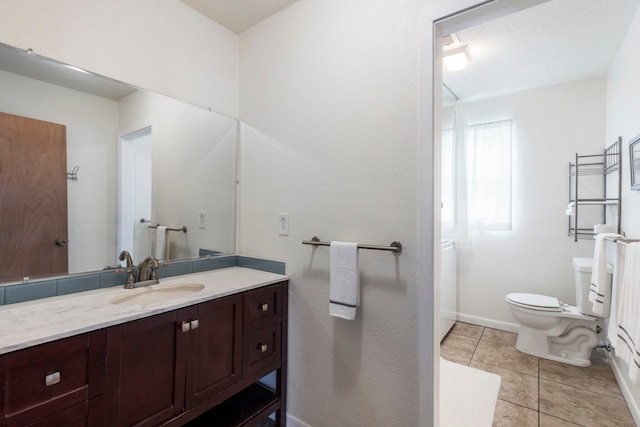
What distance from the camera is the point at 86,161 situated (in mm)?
1400

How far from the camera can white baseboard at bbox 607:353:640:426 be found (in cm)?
171

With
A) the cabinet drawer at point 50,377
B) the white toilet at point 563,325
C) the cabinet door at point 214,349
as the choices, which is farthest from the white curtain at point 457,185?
the cabinet drawer at point 50,377

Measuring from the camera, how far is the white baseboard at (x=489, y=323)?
2.99 meters

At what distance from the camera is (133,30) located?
1492mm

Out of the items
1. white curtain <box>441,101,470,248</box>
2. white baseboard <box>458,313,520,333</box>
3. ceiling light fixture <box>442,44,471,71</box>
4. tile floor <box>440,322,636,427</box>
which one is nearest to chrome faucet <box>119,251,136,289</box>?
tile floor <box>440,322,636,427</box>

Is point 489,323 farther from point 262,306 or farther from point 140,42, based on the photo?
point 140,42

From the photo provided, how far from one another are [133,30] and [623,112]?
10.2ft

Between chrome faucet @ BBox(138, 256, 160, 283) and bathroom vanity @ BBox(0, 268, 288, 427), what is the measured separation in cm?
7

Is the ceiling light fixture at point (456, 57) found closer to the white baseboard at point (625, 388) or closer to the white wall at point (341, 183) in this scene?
the white wall at point (341, 183)

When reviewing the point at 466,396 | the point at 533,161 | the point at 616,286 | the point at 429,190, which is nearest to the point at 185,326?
the point at 429,190

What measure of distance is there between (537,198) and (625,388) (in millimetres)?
1587

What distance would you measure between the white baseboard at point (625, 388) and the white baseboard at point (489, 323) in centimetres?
74

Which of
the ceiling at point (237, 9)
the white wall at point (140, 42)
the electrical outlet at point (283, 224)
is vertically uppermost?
the ceiling at point (237, 9)

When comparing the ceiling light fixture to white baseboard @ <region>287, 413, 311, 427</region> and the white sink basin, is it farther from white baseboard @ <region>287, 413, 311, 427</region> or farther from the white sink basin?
white baseboard @ <region>287, 413, 311, 427</region>
